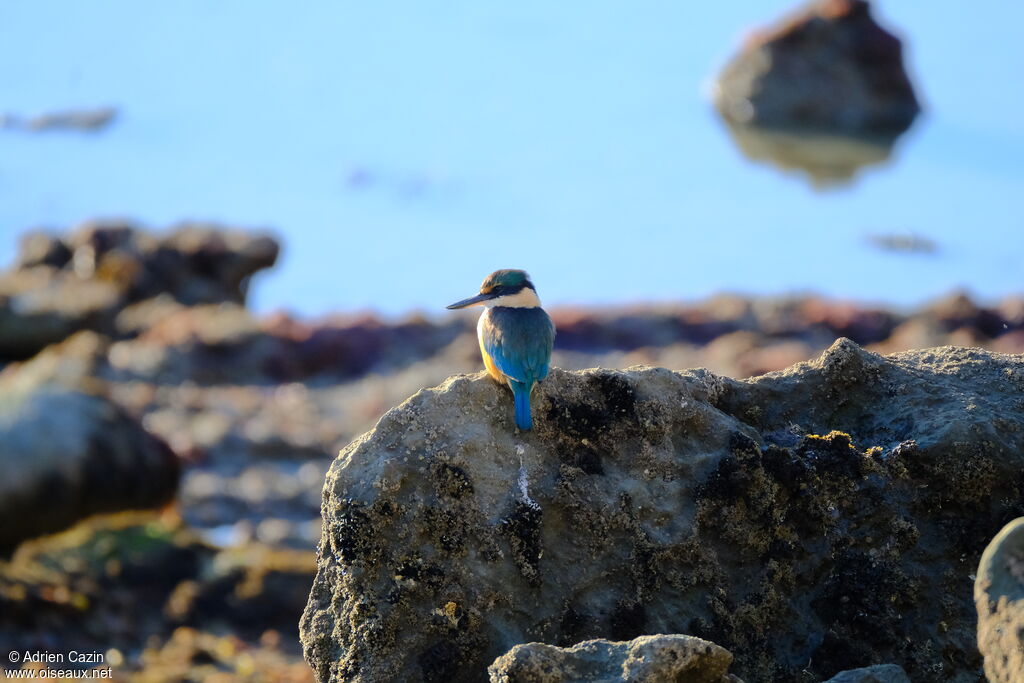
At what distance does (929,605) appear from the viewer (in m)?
4.82

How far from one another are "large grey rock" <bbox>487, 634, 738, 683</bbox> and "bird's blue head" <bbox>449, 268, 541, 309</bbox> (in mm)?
2454

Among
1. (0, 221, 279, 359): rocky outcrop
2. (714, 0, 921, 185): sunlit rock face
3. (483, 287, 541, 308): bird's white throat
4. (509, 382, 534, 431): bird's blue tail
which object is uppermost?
(714, 0, 921, 185): sunlit rock face

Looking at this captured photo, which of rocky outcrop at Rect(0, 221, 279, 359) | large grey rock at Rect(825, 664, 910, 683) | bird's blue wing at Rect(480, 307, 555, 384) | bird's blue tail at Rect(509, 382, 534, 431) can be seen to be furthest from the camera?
rocky outcrop at Rect(0, 221, 279, 359)

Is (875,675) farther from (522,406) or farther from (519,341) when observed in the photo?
(519,341)

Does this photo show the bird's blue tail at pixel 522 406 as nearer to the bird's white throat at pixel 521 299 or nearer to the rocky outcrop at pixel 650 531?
the rocky outcrop at pixel 650 531

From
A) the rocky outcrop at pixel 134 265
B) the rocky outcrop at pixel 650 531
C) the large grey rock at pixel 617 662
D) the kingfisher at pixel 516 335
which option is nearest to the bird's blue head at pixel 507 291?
the kingfisher at pixel 516 335

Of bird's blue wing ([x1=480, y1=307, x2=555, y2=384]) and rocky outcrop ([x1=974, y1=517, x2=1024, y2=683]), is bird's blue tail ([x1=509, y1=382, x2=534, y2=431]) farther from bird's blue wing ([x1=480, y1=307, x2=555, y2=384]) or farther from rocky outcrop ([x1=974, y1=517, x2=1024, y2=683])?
rocky outcrop ([x1=974, y1=517, x2=1024, y2=683])

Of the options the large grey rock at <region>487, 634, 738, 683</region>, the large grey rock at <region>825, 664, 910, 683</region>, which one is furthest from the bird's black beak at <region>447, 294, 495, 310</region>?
the large grey rock at <region>825, 664, 910, 683</region>

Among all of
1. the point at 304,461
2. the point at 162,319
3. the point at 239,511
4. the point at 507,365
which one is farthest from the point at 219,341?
the point at 507,365

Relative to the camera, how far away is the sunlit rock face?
43.1 metres

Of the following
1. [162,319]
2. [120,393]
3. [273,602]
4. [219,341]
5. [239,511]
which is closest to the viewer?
[273,602]

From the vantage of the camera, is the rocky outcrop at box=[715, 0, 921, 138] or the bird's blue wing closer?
the bird's blue wing

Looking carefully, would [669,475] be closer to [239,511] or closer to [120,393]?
[239,511]

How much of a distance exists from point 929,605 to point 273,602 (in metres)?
7.31
